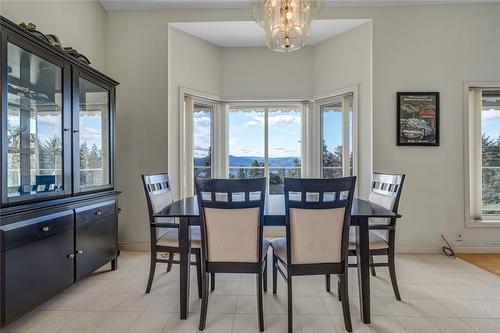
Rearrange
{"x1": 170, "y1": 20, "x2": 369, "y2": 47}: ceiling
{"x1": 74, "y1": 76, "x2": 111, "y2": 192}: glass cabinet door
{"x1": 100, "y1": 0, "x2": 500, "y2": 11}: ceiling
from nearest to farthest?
1. {"x1": 74, "y1": 76, "x2": 111, "y2": 192}: glass cabinet door
2. {"x1": 100, "y1": 0, "x2": 500, "y2": 11}: ceiling
3. {"x1": 170, "y1": 20, "x2": 369, "y2": 47}: ceiling

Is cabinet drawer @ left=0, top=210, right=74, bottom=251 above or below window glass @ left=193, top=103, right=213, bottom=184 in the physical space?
below

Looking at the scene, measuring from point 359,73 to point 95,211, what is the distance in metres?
3.34

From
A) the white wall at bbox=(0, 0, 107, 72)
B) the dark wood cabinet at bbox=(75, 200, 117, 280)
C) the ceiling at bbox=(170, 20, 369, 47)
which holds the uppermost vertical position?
the ceiling at bbox=(170, 20, 369, 47)

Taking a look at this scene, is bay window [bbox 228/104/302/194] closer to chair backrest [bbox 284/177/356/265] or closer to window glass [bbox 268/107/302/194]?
window glass [bbox 268/107/302/194]

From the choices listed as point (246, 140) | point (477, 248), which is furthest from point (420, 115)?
point (246, 140)

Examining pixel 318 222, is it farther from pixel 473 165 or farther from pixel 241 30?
pixel 473 165

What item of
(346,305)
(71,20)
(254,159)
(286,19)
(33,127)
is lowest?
(346,305)

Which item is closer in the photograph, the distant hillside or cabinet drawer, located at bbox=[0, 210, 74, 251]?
cabinet drawer, located at bbox=[0, 210, 74, 251]

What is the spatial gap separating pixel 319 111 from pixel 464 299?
8.87ft

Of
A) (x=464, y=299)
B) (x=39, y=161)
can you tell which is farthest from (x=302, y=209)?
(x=39, y=161)

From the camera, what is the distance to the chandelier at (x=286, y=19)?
2.04m

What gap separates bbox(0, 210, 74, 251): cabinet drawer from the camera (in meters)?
1.57

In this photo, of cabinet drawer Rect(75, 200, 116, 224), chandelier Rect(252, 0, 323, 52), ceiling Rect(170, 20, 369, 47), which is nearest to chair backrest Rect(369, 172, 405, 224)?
chandelier Rect(252, 0, 323, 52)

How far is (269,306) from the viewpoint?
6.67 ft
